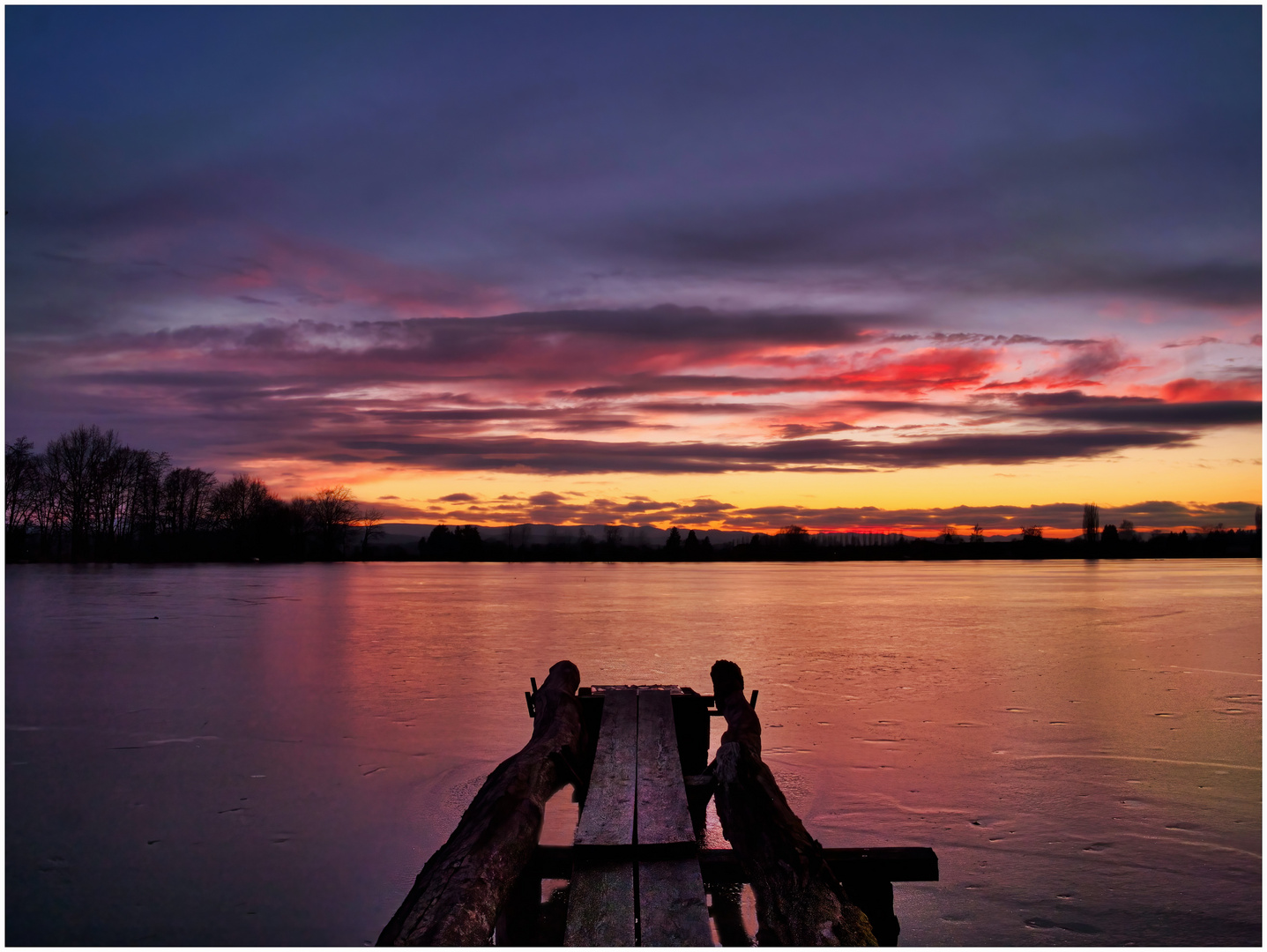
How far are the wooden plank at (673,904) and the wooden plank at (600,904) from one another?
0.07m

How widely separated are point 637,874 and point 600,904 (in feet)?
0.99

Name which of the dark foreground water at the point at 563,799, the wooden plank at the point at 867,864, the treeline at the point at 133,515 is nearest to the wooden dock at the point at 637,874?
the wooden plank at the point at 867,864

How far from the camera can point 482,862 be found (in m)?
3.90

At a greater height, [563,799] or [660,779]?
[660,779]

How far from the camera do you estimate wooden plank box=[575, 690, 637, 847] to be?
4.28 meters

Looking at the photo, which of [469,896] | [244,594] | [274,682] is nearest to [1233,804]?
[469,896]

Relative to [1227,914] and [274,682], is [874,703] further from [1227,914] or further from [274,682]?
[274,682]

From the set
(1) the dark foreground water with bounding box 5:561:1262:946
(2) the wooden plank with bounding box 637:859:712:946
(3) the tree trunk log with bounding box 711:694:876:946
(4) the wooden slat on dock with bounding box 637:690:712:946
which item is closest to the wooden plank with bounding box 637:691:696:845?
(4) the wooden slat on dock with bounding box 637:690:712:946

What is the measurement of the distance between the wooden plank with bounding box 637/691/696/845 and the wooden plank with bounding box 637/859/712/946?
16 centimetres

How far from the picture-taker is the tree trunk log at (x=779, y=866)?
348cm

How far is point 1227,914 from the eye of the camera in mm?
4570

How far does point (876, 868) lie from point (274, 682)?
32.6 feet

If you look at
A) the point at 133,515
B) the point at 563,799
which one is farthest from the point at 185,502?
the point at 563,799

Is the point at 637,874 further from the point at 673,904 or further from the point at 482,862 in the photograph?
the point at 482,862
